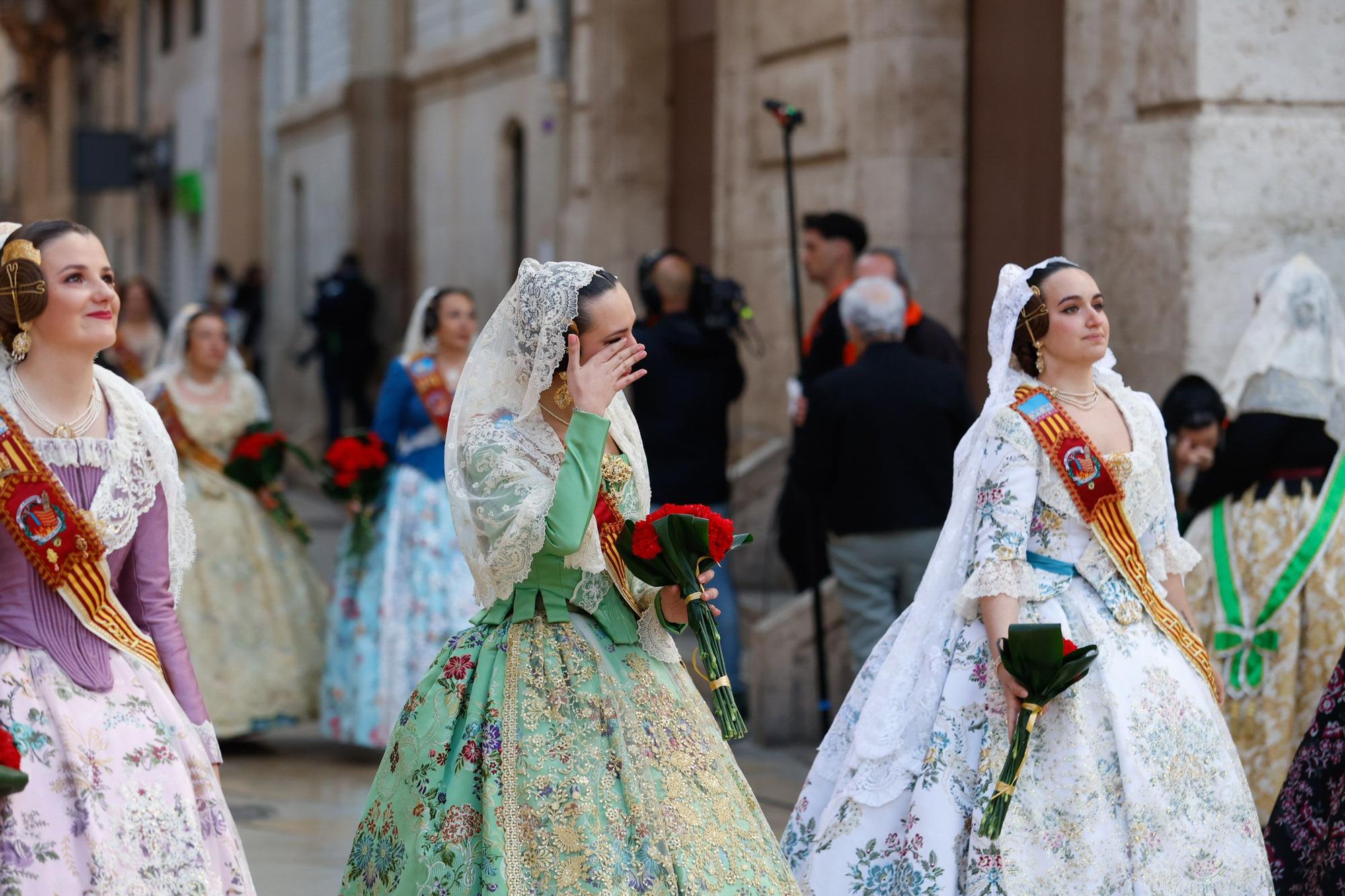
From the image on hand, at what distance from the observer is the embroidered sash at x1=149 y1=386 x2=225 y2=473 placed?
8.73 m

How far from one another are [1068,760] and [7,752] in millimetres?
2439

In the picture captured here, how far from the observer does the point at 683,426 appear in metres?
8.45

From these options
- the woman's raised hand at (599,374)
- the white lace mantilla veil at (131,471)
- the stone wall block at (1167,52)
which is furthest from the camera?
the stone wall block at (1167,52)

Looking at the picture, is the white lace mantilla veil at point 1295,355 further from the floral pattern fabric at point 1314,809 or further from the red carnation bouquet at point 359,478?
the red carnation bouquet at point 359,478

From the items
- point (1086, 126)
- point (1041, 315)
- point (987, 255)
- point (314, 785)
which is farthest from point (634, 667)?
point (987, 255)

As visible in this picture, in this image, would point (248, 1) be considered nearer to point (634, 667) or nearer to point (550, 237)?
point (550, 237)

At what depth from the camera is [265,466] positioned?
8750mm

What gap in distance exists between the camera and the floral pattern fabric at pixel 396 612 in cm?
814

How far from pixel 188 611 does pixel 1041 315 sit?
194 inches

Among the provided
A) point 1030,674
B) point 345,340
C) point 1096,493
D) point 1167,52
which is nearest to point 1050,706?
point 1030,674

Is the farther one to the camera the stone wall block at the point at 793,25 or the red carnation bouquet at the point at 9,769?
the stone wall block at the point at 793,25

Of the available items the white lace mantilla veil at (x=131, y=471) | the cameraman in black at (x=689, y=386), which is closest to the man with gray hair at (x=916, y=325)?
the cameraman in black at (x=689, y=386)

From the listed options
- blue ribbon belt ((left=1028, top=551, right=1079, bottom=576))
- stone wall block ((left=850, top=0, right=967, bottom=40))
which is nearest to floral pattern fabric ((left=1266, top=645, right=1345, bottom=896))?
blue ribbon belt ((left=1028, top=551, right=1079, bottom=576))

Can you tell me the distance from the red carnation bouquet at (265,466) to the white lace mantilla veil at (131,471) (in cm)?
447
